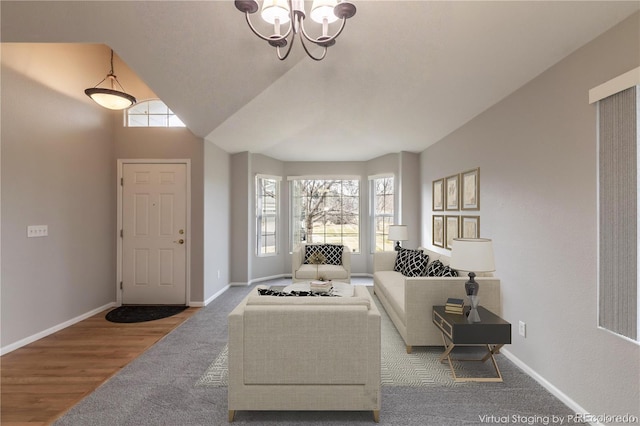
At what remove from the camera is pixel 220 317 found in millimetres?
3988

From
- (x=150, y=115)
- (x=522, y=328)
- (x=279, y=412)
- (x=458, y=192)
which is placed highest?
(x=150, y=115)

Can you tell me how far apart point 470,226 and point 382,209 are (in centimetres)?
267

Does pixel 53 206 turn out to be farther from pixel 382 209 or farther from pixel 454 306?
pixel 382 209

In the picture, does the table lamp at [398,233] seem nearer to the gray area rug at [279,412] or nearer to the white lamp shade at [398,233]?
the white lamp shade at [398,233]

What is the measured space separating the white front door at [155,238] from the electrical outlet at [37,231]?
1090mm

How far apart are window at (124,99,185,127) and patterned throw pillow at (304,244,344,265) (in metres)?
2.85

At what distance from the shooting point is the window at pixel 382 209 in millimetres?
6215

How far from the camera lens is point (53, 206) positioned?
138 inches

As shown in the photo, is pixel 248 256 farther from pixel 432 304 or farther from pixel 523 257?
pixel 523 257

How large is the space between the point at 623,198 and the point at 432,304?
1.63 m

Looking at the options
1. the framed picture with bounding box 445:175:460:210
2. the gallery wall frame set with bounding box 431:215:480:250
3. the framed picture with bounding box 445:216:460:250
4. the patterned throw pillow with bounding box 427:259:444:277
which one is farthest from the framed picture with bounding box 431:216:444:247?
the patterned throw pillow with bounding box 427:259:444:277

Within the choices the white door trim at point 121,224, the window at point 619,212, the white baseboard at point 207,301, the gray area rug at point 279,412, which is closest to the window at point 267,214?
the white baseboard at point 207,301

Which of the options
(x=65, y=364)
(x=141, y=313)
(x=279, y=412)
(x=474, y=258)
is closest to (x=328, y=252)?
(x=141, y=313)

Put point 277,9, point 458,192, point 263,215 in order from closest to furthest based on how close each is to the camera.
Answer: point 277,9
point 458,192
point 263,215
